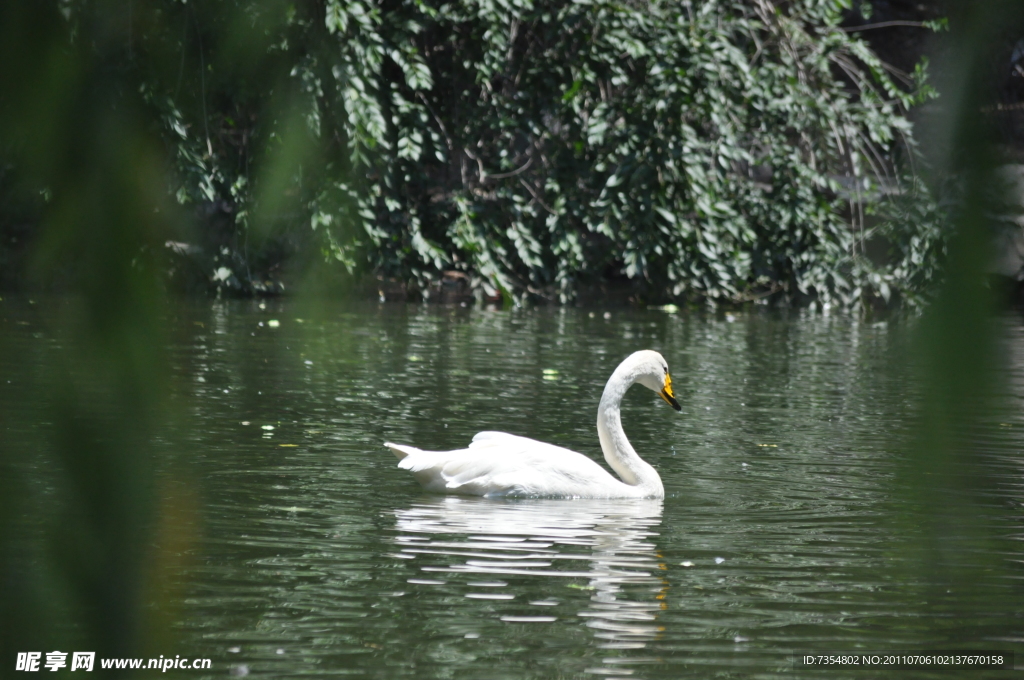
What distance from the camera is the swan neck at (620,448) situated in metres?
5.89

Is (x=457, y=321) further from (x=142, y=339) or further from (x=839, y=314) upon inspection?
(x=142, y=339)

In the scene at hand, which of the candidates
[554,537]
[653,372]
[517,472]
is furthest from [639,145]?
[554,537]

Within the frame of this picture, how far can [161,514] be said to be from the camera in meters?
0.75

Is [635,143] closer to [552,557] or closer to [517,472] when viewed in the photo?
[517,472]

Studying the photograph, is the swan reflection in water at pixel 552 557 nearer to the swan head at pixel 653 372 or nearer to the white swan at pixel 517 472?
the white swan at pixel 517 472

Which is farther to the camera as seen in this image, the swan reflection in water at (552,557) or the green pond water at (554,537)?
the swan reflection in water at (552,557)

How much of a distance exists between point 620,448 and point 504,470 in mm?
678

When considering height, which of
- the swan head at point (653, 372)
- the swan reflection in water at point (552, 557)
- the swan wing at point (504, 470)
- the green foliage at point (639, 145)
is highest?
the green foliage at point (639, 145)

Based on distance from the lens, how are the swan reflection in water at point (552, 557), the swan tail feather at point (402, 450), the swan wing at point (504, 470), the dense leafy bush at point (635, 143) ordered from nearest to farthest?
the swan reflection in water at point (552, 557) → the swan wing at point (504, 470) → the swan tail feather at point (402, 450) → the dense leafy bush at point (635, 143)

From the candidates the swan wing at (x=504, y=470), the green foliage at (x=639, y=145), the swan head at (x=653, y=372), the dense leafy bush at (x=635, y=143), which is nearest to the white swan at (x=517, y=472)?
the swan wing at (x=504, y=470)

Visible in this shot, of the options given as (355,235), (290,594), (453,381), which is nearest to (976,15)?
(355,235)

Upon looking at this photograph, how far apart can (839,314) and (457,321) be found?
5788 mm

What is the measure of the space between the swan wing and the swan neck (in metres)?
0.24

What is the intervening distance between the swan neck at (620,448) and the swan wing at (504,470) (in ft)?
0.80
